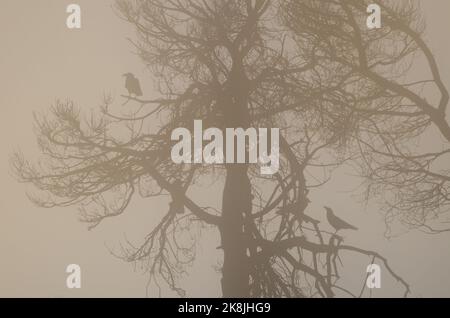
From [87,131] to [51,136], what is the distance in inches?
9.1

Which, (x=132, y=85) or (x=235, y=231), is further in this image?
(x=132, y=85)

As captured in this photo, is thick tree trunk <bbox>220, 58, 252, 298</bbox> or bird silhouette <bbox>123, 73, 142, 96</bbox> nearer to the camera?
thick tree trunk <bbox>220, 58, 252, 298</bbox>

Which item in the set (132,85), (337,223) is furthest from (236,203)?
(132,85)

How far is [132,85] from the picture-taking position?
383 centimetres

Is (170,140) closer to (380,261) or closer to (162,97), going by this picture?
(162,97)

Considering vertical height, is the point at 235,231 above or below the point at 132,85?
below

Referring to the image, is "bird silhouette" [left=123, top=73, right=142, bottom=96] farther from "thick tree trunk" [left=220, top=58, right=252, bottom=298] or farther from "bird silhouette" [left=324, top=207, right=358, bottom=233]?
"bird silhouette" [left=324, top=207, right=358, bottom=233]

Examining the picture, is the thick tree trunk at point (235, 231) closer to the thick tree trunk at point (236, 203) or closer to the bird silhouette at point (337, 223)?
the thick tree trunk at point (236, 203)

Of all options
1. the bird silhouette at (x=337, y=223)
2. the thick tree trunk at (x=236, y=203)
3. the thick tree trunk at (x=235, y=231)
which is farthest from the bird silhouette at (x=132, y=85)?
the bird silhouette at (x=337, y=223)

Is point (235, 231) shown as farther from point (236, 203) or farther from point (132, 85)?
point (132, 85)

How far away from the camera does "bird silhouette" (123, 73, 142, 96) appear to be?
12.6 feet

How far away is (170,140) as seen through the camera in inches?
150

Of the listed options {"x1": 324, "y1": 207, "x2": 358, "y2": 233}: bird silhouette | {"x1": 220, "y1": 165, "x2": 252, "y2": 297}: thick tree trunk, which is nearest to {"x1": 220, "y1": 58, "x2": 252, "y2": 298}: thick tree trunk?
{"x1": 220, "y1": 165, "x2": 252, "y2": 297}: thick tree trunk

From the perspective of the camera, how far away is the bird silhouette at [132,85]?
383 centimetres
